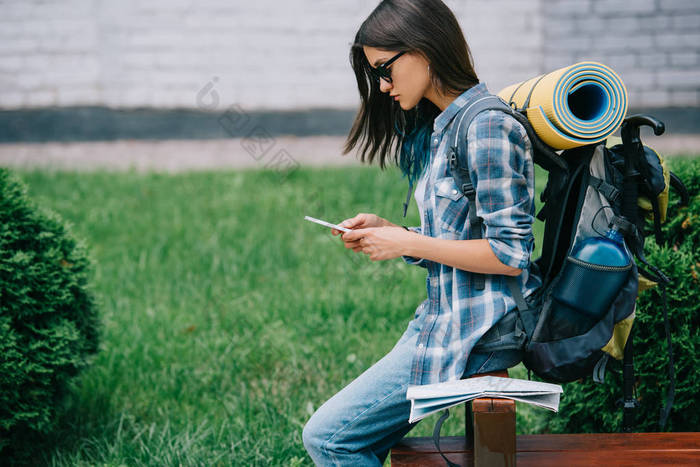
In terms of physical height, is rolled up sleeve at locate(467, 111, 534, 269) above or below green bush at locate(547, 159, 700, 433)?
above

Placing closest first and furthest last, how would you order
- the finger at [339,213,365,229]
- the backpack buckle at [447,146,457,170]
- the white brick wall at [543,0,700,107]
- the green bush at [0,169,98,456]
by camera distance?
1. the backpack buckle at [447,146,457,170]
2. the finger at [339,213,365,229]
3. the green bush at [0,169,98,456]
4. the white brick wall at [543,0,700,107]

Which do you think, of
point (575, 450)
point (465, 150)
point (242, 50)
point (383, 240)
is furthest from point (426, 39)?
point (242, 50)

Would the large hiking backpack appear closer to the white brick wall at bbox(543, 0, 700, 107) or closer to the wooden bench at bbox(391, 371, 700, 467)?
the wooden bench at bbox(391, 371, 700, 467)

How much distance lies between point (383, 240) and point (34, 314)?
171 centimetres

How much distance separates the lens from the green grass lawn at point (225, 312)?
124 inches

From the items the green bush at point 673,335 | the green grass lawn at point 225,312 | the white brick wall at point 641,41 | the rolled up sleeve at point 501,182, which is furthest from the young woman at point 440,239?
the white brick wall at point 641,41

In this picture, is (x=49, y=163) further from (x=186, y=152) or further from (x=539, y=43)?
(x=539, y=43)

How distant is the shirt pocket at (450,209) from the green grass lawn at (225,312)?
1436 mm

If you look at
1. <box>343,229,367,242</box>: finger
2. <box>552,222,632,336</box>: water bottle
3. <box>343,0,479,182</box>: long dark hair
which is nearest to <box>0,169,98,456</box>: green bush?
Answer: <box>343,229,367,242</box>: finger

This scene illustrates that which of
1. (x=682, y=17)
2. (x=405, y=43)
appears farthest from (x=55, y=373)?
(x=682, y=17)

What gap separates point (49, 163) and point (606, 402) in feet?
21.1

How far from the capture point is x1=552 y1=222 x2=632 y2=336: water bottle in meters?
1.84

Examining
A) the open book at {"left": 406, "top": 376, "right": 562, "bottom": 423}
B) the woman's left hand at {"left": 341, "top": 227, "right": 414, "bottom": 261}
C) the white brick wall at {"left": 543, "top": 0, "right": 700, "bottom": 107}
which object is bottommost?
the open book at {"left": 406, "top": 376, "right": 562, "bottom": 423}

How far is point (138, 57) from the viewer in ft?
26.8
